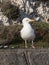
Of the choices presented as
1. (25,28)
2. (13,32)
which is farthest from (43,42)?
(25,28)

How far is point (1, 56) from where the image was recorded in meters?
3.19

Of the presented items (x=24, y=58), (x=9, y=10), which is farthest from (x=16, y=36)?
(x=24, y=58)

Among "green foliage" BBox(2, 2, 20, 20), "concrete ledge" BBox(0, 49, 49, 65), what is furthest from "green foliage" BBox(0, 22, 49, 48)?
"concrete ledge" BBox(0, 49, 49, 65)

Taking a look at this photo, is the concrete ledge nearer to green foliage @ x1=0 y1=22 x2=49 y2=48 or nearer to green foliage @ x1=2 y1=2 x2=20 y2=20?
green foliage @ x1=0 y1=22 x2=49 y2=48

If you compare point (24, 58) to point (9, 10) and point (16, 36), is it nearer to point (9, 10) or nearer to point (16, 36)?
point (16, 36)

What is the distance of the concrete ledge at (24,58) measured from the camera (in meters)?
3.12

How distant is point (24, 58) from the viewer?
10.4 feet

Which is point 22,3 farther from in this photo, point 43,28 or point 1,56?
point 1,56

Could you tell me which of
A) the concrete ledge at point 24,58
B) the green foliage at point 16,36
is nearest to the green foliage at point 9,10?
the green foliage at point 16,36

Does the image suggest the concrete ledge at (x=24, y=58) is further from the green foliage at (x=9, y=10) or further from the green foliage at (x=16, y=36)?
the green foliage at (x=9, y=10)

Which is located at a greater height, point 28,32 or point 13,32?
point 28,32

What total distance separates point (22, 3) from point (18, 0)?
17 cm

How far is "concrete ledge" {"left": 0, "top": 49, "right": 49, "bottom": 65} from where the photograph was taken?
3121 mm

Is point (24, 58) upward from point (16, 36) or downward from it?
upward
